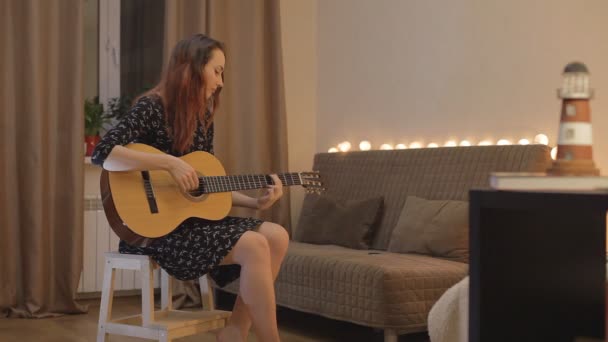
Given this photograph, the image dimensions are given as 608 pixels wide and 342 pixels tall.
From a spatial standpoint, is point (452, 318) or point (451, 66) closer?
point (452, 318)

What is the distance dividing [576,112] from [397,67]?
2.99m

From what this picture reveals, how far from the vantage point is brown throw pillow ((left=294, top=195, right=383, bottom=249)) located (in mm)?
3617

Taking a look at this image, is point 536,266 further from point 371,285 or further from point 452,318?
point 371,285

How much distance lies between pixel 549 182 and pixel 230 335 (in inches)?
64.5

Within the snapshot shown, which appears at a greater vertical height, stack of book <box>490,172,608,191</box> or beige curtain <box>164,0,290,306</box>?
beige curtain <box>164,0,290,306</box>

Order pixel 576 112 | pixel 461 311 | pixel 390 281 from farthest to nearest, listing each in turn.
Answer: pixel 390 281 < pixel 461 311 < pixel 576 112

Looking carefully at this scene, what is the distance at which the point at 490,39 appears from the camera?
11.3 feet

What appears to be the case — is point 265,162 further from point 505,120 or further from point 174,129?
point 174,129

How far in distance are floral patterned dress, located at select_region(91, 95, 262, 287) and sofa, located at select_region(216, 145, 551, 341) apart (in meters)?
0.56

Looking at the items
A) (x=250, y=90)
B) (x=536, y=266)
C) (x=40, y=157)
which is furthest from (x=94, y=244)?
(x=536, y=266)

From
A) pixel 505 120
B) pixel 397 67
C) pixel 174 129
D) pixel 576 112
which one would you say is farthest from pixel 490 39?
pixel 576 112

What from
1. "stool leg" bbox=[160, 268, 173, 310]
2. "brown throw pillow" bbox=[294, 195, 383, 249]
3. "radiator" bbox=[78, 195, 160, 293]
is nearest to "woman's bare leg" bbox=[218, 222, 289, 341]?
"stool leg" bbox=[160, 268, 173, 310]

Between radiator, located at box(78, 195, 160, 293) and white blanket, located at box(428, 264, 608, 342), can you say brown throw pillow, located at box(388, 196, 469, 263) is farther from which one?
radiator, located at box(78, 195, 160, 293)

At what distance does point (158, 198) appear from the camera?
2416mm
